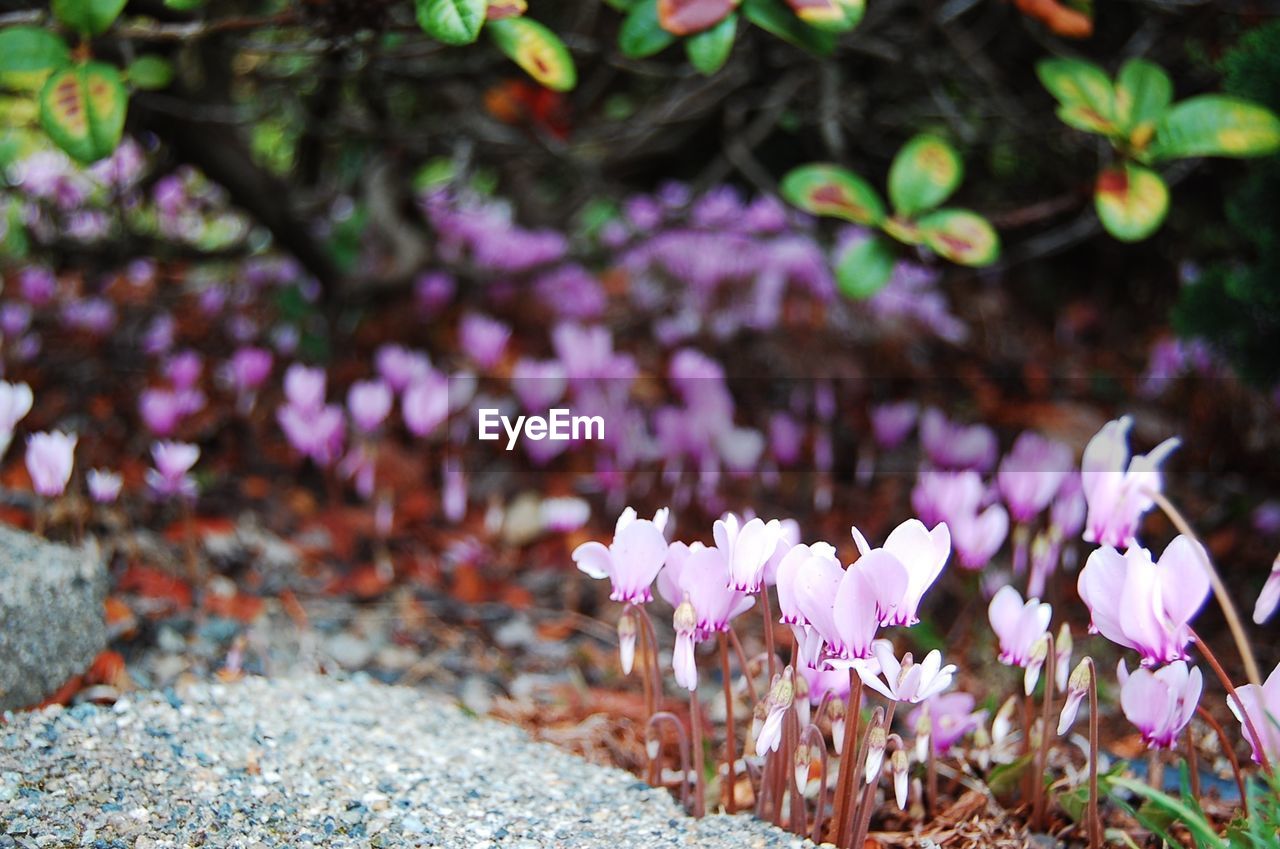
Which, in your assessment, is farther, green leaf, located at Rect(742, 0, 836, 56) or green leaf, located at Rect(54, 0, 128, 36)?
green leaf, located at Rect(742, 0, 836, 56)

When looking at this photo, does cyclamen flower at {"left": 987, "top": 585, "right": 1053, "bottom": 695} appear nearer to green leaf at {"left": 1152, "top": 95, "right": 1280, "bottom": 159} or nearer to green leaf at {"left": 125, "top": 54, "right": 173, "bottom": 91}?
green leaf at {"left": 1152, "top": 95, "right": 1280, "bottom": 159}

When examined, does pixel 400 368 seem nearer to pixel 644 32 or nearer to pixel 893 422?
pixel 644 32

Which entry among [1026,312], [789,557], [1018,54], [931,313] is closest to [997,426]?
[931,313]

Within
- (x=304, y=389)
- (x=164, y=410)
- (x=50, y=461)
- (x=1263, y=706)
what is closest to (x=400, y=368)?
(x=304, y=389)

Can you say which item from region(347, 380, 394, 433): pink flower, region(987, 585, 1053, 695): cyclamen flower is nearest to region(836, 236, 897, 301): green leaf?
region(987, 585, 1053, 695): cyclamen flower

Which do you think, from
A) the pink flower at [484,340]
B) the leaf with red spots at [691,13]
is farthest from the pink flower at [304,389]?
the leaf with red spots at [691,13]

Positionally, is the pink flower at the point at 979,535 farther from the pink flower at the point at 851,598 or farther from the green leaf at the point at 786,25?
the green leaf at the point at 786,25
